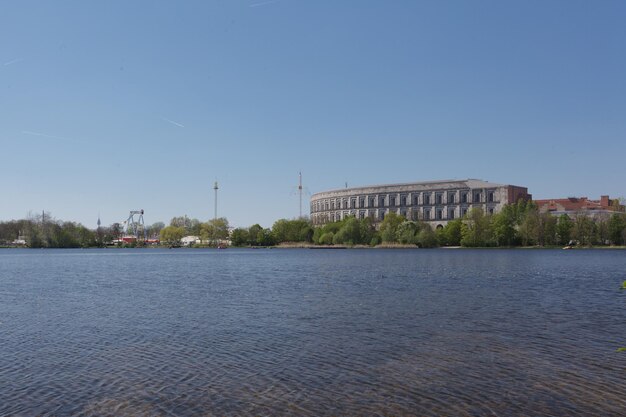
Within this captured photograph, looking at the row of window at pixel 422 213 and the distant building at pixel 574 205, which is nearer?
the distant building at pixel 574 205

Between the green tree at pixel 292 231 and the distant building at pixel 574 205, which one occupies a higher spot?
the distant building at pixel 574 205

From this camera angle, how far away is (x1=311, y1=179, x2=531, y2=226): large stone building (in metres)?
162

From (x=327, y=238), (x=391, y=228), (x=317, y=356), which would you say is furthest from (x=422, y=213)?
(x=317, y=356)

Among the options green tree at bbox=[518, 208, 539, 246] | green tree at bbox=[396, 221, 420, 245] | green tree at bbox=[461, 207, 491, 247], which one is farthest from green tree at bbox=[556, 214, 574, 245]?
green tree at bbox=[396, 221, 420, 245]

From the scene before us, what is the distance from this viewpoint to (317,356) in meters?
15.9

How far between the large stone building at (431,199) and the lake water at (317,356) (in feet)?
448

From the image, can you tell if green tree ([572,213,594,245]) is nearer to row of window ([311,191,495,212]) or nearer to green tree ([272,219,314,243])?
row of window ([311,191,495,212])

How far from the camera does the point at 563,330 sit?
19.9 m

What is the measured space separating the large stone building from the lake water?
13662 cm

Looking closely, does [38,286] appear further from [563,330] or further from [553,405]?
[553,405]

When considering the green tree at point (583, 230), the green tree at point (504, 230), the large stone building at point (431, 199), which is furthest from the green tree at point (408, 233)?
the green tree at point (583, 230)

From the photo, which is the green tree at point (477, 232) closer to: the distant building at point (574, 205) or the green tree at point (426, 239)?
the green tree at point (426, 239)

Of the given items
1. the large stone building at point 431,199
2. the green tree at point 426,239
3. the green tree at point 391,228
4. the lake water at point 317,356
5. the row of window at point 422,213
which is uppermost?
the large stone building at point 431,199

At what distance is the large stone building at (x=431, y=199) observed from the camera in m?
162
